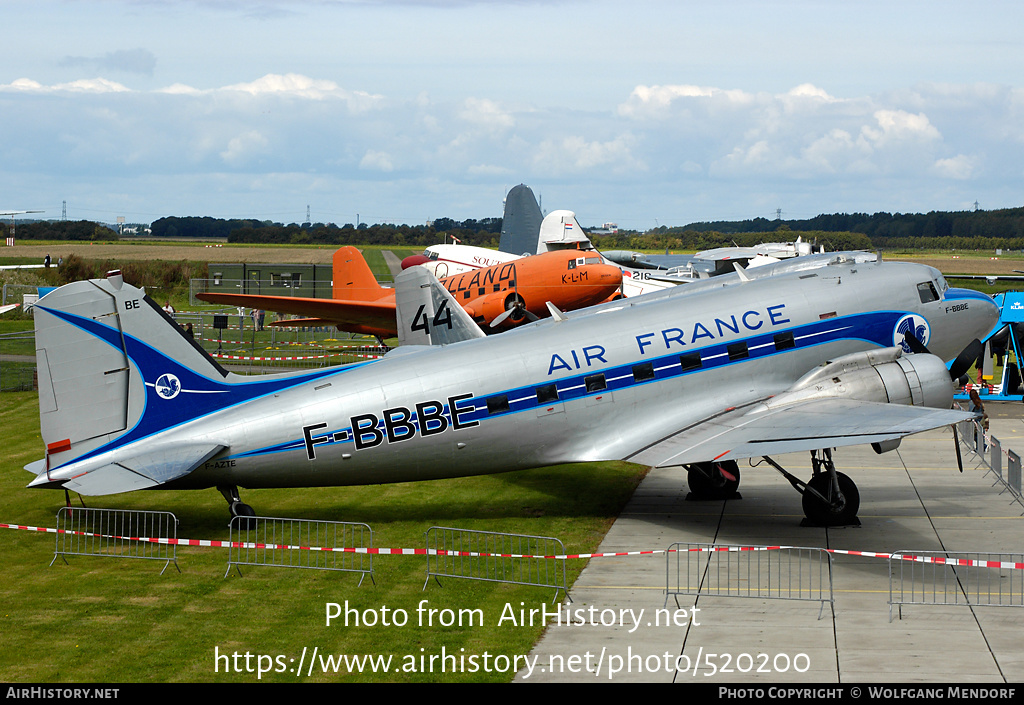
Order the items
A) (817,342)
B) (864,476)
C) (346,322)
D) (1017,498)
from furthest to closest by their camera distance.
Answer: (346,322) → (864,476) → (1017,498) → (817,342)

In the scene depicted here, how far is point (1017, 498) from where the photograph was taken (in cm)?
2059

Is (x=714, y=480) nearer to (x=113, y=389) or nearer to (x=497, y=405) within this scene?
(x=497, y=405)

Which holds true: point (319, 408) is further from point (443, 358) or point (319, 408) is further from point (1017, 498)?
point (1017, 498)

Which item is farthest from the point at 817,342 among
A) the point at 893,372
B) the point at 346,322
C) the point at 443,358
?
the point at 346,322

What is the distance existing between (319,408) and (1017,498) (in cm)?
1498

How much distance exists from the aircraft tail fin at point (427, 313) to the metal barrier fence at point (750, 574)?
896 cm

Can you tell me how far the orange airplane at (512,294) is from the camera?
116 ft

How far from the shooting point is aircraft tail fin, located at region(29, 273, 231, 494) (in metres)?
16.0

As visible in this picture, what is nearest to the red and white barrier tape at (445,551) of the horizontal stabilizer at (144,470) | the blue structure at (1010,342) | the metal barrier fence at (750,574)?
the metal barrier fence at (750,574)

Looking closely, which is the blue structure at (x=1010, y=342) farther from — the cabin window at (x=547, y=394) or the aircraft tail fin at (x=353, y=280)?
the aircraft tail fin at (x=353, y=280)

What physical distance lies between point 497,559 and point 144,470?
6.06 m

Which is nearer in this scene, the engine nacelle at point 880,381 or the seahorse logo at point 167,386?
the seahorse logo at point 167,386

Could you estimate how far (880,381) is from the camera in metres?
17.9

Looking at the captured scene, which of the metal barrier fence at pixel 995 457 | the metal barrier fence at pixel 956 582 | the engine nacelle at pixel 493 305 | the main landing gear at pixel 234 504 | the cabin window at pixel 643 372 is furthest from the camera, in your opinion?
the engine nacelle at pixel 493 305
